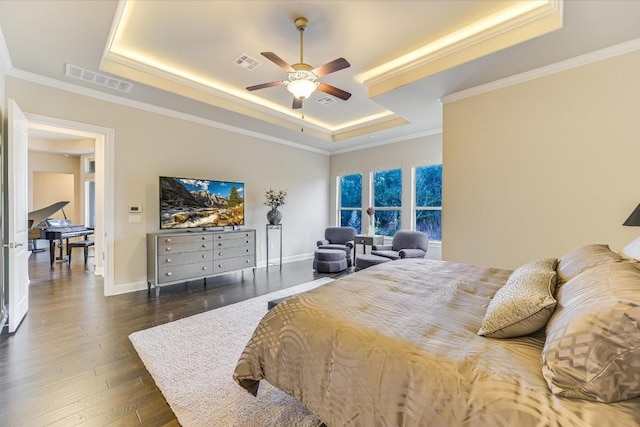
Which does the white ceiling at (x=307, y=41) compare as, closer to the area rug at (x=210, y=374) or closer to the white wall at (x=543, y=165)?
the white wall at (x=543, y=165)

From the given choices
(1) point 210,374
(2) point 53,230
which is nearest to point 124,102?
(1) point 210,374

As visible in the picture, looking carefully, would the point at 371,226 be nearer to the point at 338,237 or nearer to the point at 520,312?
the point at 338,237

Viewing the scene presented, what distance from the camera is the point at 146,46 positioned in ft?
10.5

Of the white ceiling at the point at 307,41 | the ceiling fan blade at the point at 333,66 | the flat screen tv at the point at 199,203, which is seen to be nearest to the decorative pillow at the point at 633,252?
the white ceiling at the point at 307,41

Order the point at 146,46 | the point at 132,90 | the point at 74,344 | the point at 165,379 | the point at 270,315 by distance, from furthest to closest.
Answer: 1. the point at 132,90
2. the point at 146,46
3. the point at 74,344
4. the point at 165,379
5. the point at 270,315

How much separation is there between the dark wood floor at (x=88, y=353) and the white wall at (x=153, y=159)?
0.81 metres

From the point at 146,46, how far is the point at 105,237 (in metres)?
2.70

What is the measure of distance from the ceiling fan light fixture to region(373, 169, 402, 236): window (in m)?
4.12

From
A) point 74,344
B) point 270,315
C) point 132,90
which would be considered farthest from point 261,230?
point 270,315

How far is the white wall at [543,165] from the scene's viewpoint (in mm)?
2801

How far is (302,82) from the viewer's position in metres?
2.77

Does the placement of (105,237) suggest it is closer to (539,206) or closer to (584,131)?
(539,206)

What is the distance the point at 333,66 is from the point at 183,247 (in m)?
3.42

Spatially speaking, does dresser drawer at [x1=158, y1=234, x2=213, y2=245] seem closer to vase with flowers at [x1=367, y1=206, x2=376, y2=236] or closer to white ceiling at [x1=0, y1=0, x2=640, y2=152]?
white ceiling at [x1=0, y1=0, x2=640, y2=152]
